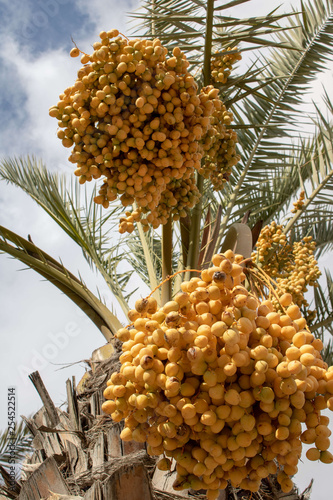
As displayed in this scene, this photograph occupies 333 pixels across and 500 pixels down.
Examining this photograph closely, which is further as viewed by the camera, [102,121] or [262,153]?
[262,153]

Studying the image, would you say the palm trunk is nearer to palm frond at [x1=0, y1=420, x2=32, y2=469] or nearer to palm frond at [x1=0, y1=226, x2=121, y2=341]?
palm frond at [x1=0, y1=226, x2=121, y2=341]

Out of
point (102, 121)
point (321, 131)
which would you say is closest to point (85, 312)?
point (102, 121)

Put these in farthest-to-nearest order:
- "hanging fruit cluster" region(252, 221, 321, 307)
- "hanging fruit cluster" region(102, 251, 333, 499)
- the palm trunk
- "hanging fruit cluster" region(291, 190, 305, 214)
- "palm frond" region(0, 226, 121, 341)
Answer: "hanging fruit cluster" region(291, 190, 305, 214), "hanging fruit cluster" region(252, 221, 321, 307), "palm frond" region(0, 226, 121, 341), the palm trunk, "hanging fruit cluster" region(102, 251, 333, 499)

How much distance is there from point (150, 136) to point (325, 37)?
304 cm

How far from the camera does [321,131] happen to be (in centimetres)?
404

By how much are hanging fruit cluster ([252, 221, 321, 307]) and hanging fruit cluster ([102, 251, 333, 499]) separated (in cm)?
242

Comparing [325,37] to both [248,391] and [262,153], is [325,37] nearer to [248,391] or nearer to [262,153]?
[262,153]

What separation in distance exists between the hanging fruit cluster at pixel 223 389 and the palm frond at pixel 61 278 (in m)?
1.62

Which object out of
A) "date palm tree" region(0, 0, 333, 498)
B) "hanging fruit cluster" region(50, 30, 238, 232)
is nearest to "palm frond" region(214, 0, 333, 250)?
"date palm tree" region(0, 0, 333, 498)

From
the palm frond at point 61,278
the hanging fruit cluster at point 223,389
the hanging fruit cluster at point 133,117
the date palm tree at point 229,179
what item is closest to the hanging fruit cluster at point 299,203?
the date palm tree at point 229,179

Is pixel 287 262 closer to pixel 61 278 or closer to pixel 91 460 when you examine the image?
pixel 61 278

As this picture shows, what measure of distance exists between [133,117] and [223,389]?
1.06m

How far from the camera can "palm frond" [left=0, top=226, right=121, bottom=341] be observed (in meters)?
2.81

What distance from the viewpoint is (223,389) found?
3.44 feet
